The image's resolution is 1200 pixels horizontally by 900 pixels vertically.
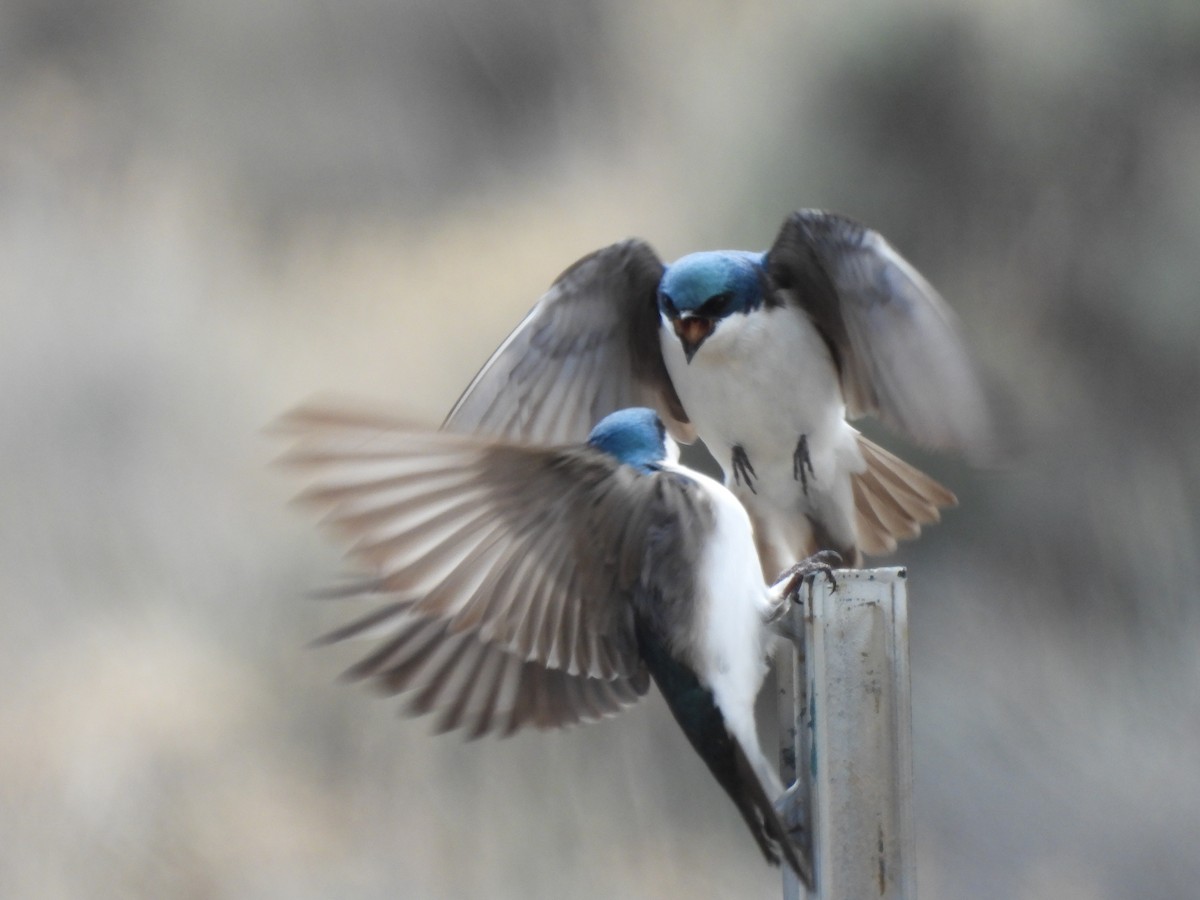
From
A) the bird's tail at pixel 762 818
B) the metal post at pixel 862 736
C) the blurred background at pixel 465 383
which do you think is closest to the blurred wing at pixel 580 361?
the bird's tail at pixel 762 818

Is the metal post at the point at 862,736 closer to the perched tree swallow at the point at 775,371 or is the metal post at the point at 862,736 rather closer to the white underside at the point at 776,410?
the perched tree swallow at the point at 775,371

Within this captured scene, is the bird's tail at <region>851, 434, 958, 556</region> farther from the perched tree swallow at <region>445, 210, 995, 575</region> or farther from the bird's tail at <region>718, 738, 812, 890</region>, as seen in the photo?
the bird's tail at <region>718, 738, 812, 890</region>

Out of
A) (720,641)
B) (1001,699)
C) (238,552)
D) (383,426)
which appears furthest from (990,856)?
(383,426)

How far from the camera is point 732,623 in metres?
1.19

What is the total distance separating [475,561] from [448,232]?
10.1ft

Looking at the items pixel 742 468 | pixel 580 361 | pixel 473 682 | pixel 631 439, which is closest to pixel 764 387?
pixel 742 468

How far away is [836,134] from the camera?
3.48 meters

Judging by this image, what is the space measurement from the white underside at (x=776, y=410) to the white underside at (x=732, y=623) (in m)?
0.41

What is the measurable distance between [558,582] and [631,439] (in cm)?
16

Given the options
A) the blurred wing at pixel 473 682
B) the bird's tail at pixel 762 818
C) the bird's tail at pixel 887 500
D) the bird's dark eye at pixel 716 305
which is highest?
the bird's dark eye at pixel 716 305

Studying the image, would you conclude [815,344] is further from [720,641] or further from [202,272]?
[202,272]

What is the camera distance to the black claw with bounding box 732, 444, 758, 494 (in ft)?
5.46

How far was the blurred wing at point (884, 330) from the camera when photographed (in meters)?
1.44

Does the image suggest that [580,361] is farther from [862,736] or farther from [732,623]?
[862,736]
